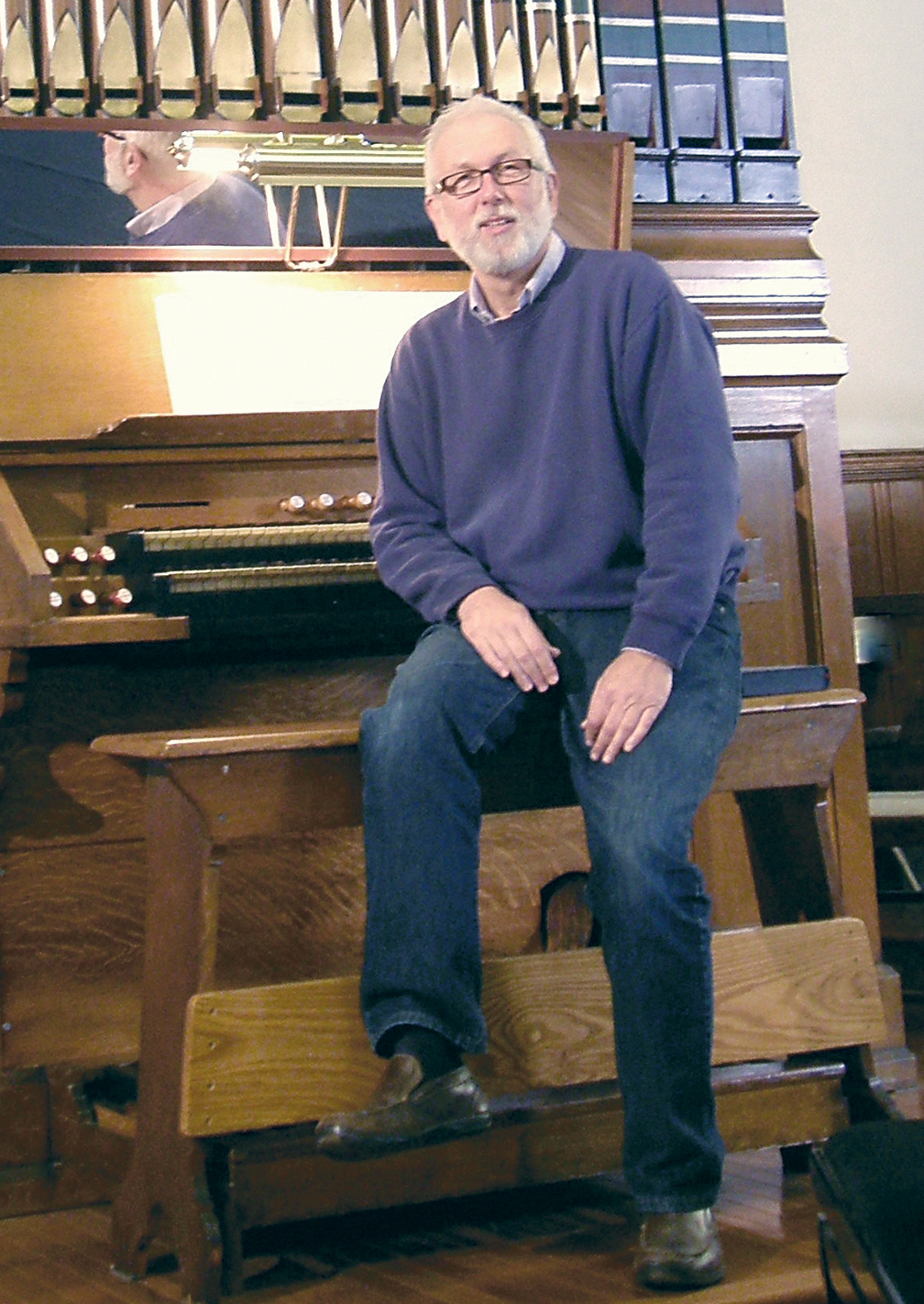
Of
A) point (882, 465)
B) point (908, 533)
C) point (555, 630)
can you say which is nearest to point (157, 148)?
point (555, 630)

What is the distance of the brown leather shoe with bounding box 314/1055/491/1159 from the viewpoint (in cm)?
161

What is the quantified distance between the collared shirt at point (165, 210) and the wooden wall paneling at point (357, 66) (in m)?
0.31

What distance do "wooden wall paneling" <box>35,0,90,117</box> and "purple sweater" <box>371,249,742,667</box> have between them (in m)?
1.00

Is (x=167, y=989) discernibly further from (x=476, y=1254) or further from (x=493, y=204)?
(x=493, y=204)

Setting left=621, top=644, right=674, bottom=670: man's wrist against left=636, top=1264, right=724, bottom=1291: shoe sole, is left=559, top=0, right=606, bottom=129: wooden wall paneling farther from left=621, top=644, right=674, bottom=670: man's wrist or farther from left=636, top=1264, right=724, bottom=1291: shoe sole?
left=636, top=1264, right=724, bottom=1291: shoe sole

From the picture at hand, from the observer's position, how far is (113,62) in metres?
2.61

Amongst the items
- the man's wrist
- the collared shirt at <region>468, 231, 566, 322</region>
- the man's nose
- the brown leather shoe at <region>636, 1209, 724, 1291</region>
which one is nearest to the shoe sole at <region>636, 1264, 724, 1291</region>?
the brown leather shoe at <region>636, 1209, 724, 1291</region>

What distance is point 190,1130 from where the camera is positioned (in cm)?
179

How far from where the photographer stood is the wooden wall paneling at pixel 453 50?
2.77 meters

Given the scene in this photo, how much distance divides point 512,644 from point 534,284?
0.48m

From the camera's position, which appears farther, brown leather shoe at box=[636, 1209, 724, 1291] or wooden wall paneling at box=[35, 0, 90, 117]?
wooden wall paneling at box=[35, 0, 90, 117]

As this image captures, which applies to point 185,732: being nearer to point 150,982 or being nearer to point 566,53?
point 150,982

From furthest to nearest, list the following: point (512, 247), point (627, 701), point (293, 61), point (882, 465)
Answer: point (882, 465)
point (293, 61)
point (512, 247)
point (627, 701)

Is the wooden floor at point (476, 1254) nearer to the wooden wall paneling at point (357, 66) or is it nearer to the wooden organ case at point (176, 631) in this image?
the wooden organ case at point (176, 631)
